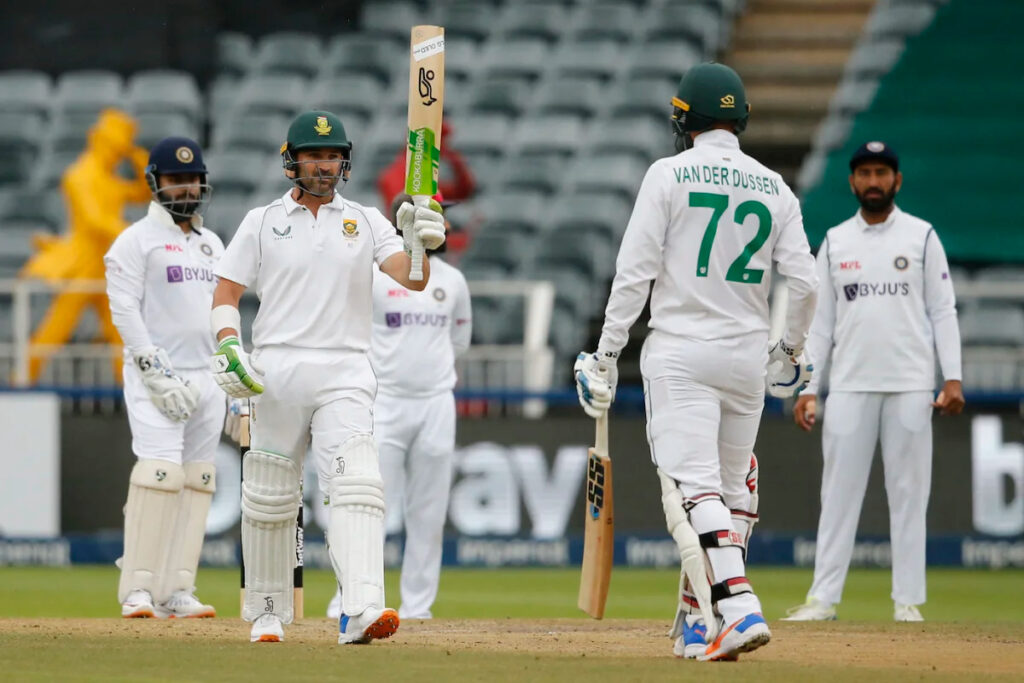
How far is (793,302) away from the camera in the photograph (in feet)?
22.6

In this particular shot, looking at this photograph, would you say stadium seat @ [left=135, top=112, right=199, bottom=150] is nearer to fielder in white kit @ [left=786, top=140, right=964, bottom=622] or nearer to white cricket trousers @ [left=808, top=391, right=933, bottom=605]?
fielder in white kit @ [left=786, top=140, right=964, bottom=622]

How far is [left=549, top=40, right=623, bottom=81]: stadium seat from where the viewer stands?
18.9 metres

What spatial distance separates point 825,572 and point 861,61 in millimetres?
11185

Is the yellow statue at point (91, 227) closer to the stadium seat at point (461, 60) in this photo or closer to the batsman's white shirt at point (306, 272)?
the stadium seat at point (461, 60)

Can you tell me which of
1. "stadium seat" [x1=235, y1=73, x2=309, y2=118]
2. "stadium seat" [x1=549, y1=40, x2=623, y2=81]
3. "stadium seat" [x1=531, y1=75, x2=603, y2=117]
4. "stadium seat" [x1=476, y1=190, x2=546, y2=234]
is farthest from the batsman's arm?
Result: "stadium seat" [x1=235, y1=73, x2=309, y2=118]

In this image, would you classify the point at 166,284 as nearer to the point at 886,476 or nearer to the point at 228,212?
the point at 886,476

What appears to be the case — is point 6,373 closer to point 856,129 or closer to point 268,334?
point 268,334

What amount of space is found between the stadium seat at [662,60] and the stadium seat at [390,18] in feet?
9.40

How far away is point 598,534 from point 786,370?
972 millimetres

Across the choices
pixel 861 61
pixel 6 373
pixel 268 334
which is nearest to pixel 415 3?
pixel 861 61

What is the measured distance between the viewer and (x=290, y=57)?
20328mm

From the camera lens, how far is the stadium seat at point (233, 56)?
20484 mm

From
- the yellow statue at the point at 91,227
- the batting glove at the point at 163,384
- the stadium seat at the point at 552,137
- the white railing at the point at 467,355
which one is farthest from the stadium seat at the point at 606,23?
the batting glove at the point at 163,384

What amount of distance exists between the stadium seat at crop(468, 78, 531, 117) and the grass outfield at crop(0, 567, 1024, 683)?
8296 mm
